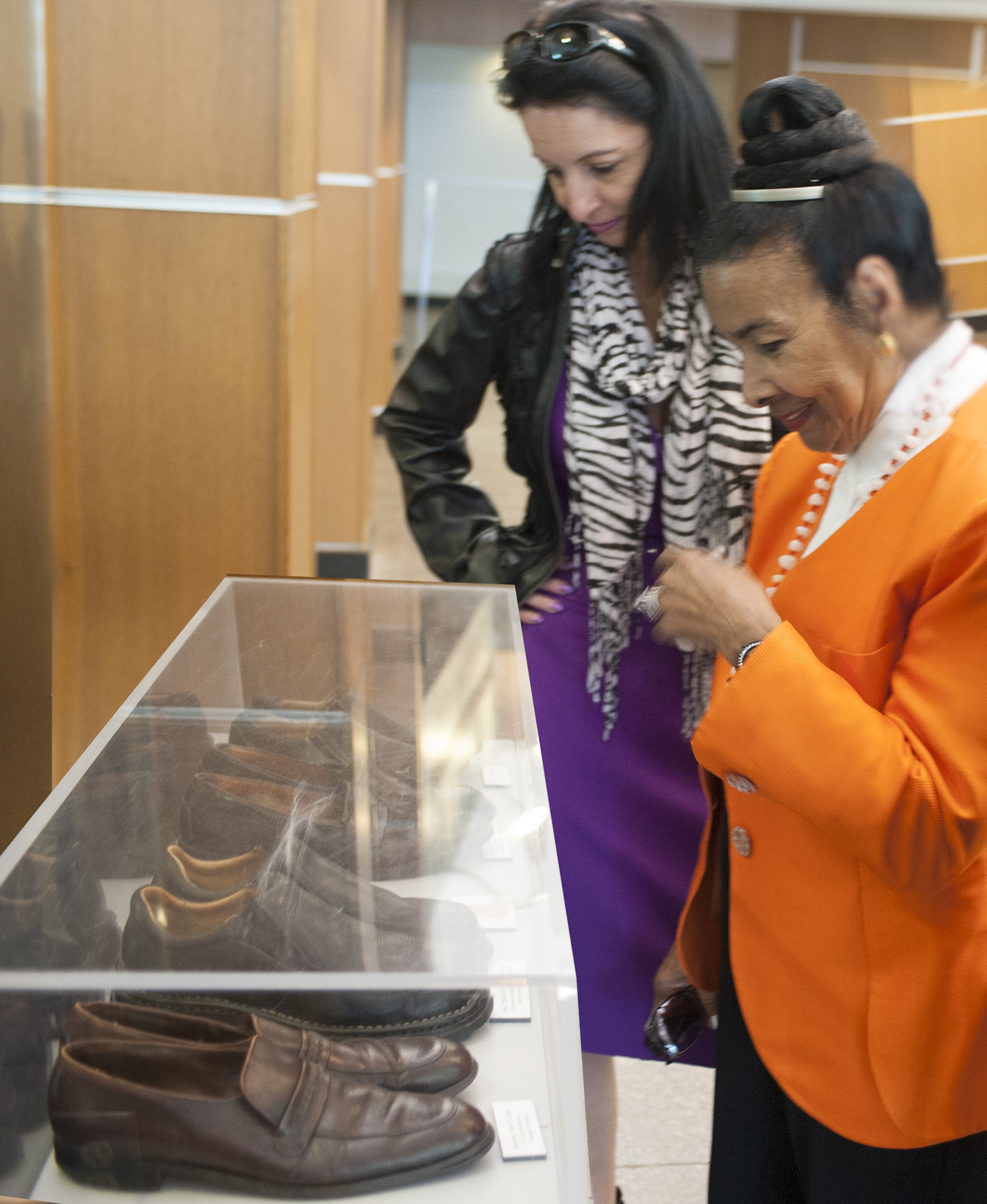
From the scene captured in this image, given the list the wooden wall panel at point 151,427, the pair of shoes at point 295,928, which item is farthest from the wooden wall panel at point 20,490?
the wooden wall panel at point 151,427

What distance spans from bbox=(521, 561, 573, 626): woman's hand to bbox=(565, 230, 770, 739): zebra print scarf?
0.20 feet

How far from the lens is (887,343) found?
1.09 meters

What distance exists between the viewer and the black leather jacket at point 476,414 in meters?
1.73

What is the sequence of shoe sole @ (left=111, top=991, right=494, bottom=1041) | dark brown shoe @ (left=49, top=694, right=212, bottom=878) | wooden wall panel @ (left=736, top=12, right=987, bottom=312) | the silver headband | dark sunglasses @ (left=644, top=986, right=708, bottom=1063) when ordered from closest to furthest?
shoe sole @ (left=111, top=991, right=494, bottom=1041) < dark brown shoe @ (left=49, top=694, right=212, bottom=878) < the silver headband < dark sunglasses @ (left=644, top=986, right=708, bottom=1063) < wooden wall panel @ (left=736, top=12, right=987, bottom=312)

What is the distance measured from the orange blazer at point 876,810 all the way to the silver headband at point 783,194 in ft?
0.79

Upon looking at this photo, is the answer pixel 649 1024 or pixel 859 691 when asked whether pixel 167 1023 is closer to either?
pixel 859 691

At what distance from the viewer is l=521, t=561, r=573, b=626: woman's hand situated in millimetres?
1756

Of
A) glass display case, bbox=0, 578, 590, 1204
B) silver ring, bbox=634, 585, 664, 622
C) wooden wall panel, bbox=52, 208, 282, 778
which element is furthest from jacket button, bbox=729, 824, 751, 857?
wooden wall panel, bbox=52, 208, 282, 778

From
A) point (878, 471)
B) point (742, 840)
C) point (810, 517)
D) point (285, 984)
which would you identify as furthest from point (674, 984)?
point (285, 984)

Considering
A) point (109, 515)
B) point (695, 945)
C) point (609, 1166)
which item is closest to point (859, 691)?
point (695, 945)

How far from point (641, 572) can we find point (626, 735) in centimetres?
24

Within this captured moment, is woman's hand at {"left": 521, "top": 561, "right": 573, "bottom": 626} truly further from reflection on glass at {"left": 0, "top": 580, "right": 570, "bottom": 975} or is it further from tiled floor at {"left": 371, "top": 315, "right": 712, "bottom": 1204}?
reflection on glass at {"left": 0, "top": 580, "right": 570, "bottom": 975}

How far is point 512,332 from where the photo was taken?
5.79 feet

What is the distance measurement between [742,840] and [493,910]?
1.82 ft
